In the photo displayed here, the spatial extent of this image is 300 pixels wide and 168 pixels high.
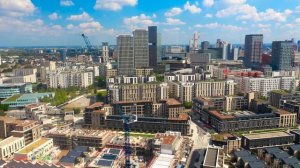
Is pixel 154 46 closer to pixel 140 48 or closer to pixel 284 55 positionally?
pixel 140 48

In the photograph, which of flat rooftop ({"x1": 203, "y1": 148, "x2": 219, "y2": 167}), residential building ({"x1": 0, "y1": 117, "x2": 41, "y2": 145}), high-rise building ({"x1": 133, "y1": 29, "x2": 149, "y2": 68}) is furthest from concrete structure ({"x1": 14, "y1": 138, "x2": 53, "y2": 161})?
high-rise building ({"x1": 133, "y1": 29, "x2": 149, "y2": 68})

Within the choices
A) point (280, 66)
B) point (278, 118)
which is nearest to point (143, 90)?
point (278, 118)

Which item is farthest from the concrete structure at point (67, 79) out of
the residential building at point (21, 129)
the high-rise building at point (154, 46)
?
the residential building at point (21, 129)

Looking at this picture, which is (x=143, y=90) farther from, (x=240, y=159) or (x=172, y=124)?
(x=240, y=159)

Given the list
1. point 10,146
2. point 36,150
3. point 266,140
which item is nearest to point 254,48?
point 266,140

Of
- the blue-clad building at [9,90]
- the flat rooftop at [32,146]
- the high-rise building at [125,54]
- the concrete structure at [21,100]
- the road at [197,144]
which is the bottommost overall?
the road at [197,144]

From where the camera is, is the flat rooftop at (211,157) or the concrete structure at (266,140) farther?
the concrete structure at (266,140)

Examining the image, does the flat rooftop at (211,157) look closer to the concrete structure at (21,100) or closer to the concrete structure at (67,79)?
the concrete structure at (21,100)

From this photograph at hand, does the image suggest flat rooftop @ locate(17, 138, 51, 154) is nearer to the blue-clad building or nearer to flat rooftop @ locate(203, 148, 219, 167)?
flat rooftop @ locate(203, 148, 219, 167)
